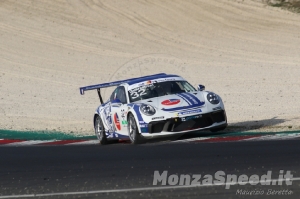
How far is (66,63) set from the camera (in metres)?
26.5

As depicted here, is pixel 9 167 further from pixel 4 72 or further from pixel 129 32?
pixel 129 32

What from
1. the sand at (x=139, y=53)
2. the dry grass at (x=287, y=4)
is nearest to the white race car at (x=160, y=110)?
the sand at (x=139, y=53)

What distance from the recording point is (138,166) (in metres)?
9.12

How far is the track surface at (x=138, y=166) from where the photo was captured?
7567 millimetres

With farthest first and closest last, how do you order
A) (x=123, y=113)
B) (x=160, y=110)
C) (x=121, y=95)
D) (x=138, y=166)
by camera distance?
1. (x=121, y=95)
2. (x=123, y=113)
3. (x=160, y=110)
4. (x=138, y=166)

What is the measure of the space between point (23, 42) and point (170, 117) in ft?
56.7

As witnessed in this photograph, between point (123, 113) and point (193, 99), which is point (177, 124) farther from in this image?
point (123, 113)

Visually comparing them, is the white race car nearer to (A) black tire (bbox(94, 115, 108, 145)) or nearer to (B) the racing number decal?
(B) the racing number decal

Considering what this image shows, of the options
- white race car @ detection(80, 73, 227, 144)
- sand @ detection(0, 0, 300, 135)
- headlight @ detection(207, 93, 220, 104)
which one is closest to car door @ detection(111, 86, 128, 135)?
white race car @ detection(80, 73, 227, 144)

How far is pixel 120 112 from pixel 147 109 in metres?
0.84

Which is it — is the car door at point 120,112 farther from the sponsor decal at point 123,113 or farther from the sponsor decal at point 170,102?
the sponsor decal at point 170,102

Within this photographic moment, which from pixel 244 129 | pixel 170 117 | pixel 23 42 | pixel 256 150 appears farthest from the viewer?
pixel 23 42

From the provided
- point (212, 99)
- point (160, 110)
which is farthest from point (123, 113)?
point (212, 99)

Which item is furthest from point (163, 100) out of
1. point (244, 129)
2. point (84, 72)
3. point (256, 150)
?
point (84, 72)
